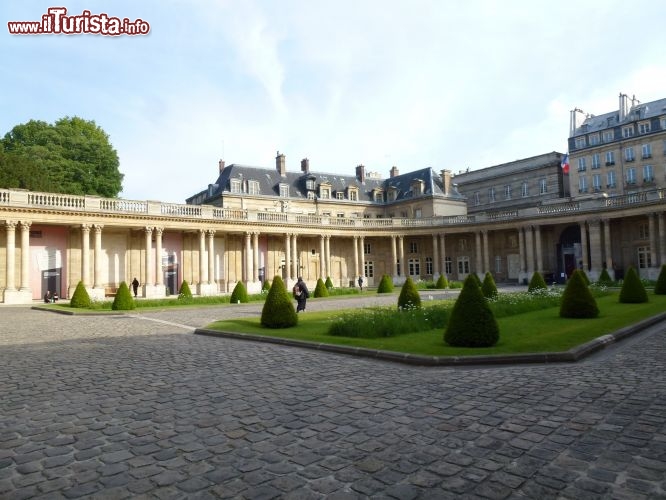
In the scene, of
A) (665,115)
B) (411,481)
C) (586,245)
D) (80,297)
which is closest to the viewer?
(411,481)

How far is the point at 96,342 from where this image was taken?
39.2 ft

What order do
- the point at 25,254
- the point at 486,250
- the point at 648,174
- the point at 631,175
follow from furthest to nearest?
the point at 631,175
the point at 648,174
the point at 486,250
the point at 25,254

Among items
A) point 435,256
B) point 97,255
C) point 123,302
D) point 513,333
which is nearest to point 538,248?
point 435,256

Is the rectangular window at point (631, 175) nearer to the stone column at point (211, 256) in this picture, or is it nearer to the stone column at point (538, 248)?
the stone column at point (538, 248)

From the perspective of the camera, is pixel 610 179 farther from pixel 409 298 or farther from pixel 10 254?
pixel 10 254

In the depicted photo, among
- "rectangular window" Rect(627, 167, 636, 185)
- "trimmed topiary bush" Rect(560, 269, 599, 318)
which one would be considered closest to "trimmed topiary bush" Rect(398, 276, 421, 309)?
"trimmed topiary bush" Rect(560, 269, 599, 318)

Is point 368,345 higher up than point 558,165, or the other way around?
point 558,165

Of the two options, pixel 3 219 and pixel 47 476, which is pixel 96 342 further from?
pixel 3 219

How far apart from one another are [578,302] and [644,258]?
1225 inches

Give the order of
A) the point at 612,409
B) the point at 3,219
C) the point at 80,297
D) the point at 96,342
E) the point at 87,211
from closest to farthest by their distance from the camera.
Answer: the point at 612,409 < the point at 96,342 < the point at 80,297 < the point at 3,219 < the point at 87,211

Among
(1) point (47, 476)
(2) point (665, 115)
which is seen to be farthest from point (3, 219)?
(2) point (665, 115)

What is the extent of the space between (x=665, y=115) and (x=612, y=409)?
52.1 m

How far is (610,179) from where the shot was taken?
49594 millimetres

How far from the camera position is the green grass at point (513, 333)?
962 centimetres
